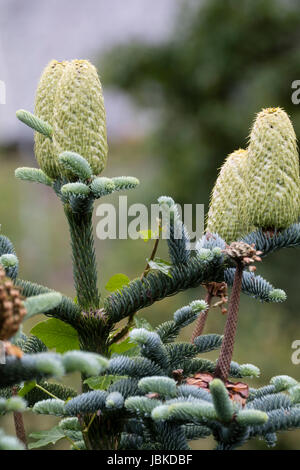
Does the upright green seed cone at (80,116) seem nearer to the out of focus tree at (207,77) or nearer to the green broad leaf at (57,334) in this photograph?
the green broad leaf at (57,334)

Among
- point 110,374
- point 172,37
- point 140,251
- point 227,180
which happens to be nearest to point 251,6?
point 172,37

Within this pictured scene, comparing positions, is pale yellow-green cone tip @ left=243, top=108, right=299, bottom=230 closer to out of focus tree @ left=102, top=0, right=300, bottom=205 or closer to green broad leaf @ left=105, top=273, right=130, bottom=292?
green broad leaf @ left=105, top=273, right=130, bottom=292

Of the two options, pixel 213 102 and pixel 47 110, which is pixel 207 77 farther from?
pixel 47 110

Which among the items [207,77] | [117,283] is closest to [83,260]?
[117,283]

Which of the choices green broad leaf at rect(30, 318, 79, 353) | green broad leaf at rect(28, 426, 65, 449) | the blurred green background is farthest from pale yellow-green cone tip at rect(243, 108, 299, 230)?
the blurred green background

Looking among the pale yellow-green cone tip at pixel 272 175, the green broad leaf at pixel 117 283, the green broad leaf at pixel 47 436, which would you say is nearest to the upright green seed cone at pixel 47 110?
the green broad leaf at pixel 117 283

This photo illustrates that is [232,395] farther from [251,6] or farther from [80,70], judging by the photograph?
[251,6]
